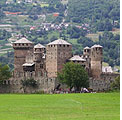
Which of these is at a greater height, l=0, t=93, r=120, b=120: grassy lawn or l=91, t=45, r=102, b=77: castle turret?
l=91, t=45, r=102, b=77: castle turret

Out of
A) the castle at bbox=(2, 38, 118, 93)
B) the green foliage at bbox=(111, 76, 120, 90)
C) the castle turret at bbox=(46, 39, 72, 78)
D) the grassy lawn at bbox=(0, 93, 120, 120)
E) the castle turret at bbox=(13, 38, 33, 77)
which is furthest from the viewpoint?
the castle turret at bbox=(13, 38, 33, 77)

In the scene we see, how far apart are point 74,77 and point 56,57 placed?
387 inches

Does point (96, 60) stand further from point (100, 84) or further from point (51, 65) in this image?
point (100, 84)

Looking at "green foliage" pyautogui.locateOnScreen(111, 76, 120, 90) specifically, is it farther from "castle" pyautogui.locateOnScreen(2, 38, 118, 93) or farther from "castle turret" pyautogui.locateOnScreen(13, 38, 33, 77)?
"castle turret" pyautogui.locateOnScreen(13, 38, 33, 77)

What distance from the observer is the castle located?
96000 mm

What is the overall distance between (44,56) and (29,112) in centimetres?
5137

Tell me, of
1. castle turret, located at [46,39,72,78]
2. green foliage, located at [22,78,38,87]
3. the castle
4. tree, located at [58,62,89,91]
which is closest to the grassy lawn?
tree, located at [58,62,89,91]

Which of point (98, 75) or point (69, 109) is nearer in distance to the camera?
point (69, 109)

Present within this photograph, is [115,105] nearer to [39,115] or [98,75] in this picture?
[39,115]

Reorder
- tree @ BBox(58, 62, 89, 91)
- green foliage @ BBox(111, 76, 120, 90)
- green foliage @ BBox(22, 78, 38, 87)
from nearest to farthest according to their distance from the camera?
tree @ BBox(58, 62, 89, 91) < green foliage @ BBox(111, 76, 120, 90) < green foliage @ BBox(22, 78, 38, 87)

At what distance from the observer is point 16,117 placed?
47.8 meters

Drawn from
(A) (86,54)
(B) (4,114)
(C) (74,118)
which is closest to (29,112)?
(B) (4,114)

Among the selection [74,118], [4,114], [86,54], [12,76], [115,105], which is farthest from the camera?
[86,54]

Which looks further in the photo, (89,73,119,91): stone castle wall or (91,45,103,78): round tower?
(91,45,103,78): round tower
